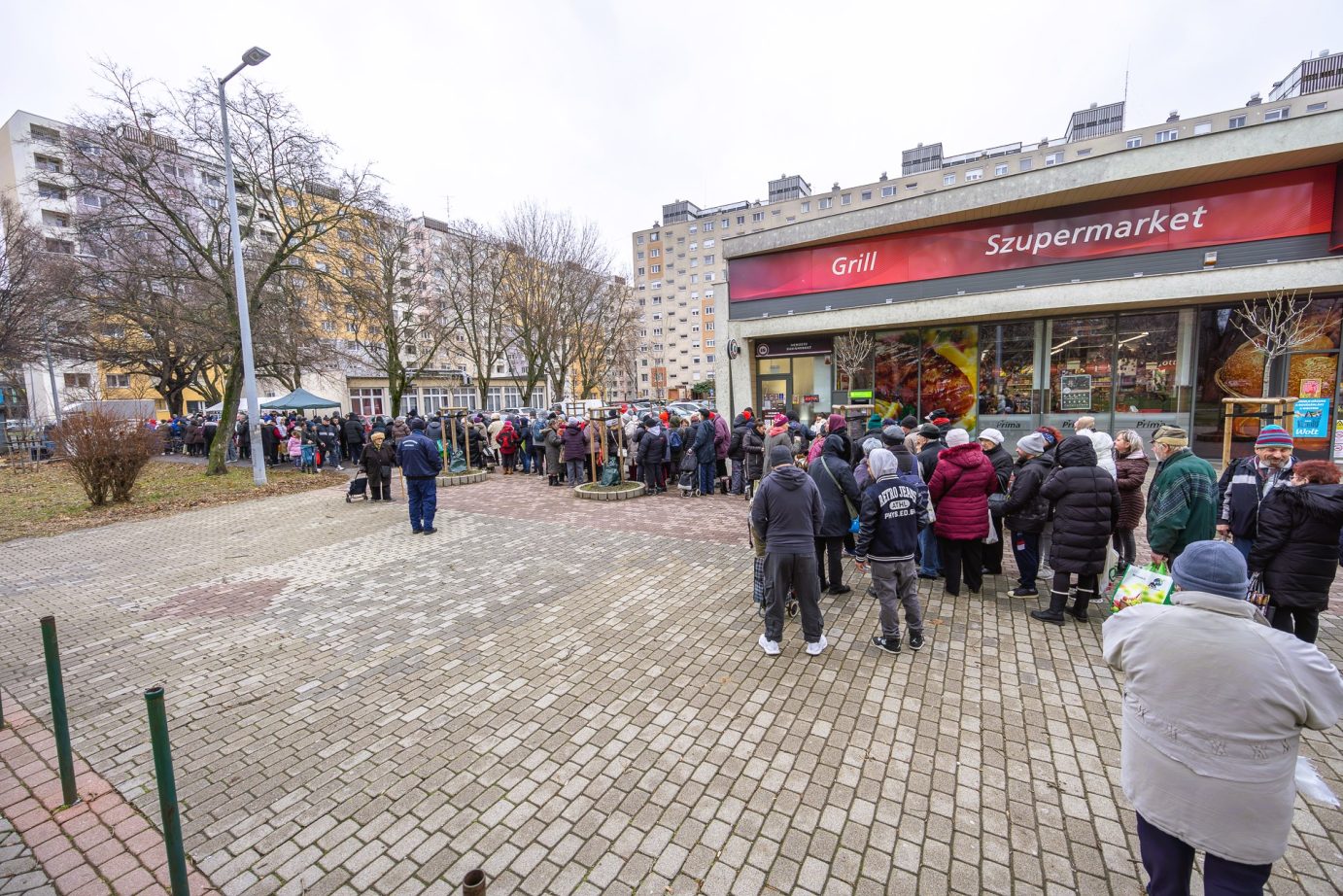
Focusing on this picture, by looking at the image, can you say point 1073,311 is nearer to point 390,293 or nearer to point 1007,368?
point 1007,368

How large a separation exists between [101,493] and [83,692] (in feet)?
36.4

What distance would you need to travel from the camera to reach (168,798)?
234 centimetres

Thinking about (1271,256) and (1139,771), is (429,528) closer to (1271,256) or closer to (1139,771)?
(1139,771)

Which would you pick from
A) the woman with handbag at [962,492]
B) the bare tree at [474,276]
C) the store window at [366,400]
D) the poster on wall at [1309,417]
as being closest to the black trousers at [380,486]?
the woman with handbag at [962,492]

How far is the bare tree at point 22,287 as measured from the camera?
516 inches

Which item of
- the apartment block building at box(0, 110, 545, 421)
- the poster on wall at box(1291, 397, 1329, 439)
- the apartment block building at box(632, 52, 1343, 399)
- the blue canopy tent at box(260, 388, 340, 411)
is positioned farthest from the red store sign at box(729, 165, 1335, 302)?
the apartment block building at box(632, 52, 1343, 399)

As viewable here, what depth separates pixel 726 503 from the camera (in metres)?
11.4

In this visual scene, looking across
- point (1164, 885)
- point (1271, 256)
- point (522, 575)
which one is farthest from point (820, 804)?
point (1271, 256)

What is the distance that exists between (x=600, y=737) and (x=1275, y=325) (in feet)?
59.1

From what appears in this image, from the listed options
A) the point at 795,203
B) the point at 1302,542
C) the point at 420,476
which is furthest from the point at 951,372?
the point at 795,203

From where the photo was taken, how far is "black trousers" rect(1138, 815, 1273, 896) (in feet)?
6.20

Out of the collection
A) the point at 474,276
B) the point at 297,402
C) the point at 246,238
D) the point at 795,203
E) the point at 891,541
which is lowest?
the point at 891,541

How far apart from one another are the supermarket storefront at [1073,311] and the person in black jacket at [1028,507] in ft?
30.3

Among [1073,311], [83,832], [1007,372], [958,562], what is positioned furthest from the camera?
[1007,372]
